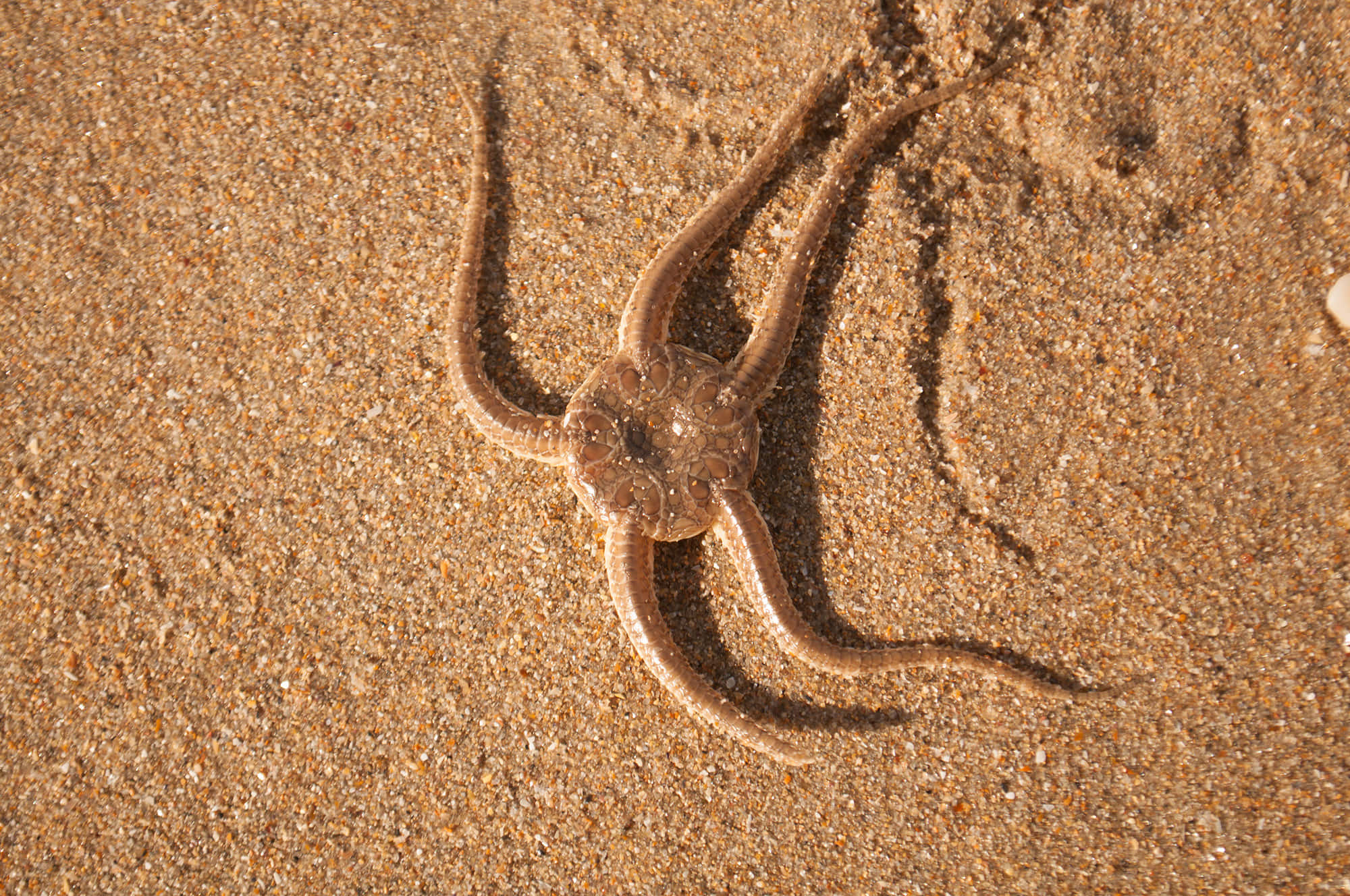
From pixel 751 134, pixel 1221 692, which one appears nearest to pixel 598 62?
pixel 751 134

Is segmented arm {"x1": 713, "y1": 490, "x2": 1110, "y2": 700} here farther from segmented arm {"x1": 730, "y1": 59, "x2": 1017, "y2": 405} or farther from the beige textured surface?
segmented arm {"x1": 730, "y1": 59, "x2": 1017, "y2": 405}

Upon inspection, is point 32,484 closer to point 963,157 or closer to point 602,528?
point 602,528

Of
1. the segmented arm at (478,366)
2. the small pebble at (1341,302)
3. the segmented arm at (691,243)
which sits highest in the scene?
the small pebble at (1341,302)

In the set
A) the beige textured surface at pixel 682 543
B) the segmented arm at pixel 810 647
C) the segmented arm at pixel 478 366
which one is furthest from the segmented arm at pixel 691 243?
the segmented arm at pixel 810 647

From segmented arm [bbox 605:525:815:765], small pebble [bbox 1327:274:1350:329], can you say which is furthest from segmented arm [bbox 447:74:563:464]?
small pebble [bbox 1327:274:1350:329]

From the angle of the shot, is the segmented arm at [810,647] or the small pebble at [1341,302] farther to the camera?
the small pebble at [1341,302]

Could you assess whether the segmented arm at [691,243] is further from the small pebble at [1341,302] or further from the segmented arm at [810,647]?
the small pebble at [1341,302]

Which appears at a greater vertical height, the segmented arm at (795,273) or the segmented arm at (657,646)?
the segmented arm at (795,273)
